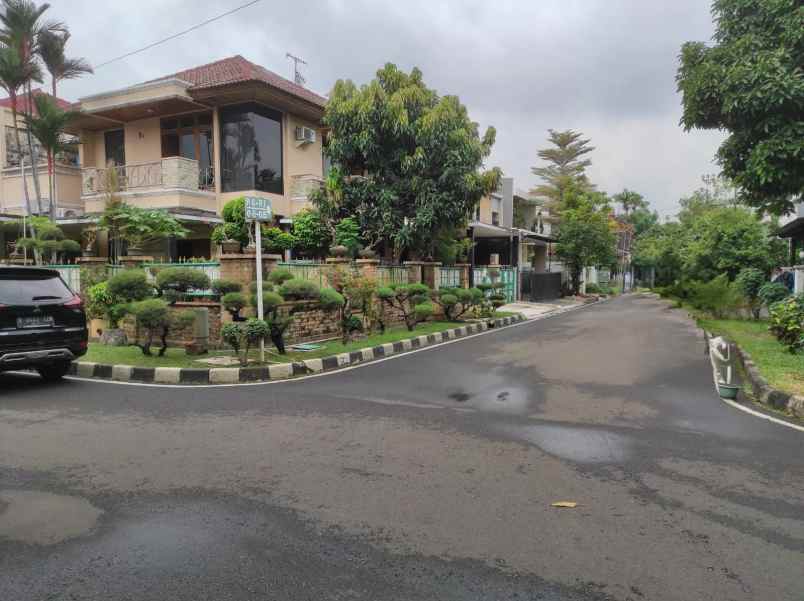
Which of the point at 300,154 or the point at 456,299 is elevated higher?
the point at 300,154

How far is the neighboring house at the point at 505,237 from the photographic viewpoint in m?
26.7

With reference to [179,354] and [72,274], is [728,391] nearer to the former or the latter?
[179,354]

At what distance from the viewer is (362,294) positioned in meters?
12.0

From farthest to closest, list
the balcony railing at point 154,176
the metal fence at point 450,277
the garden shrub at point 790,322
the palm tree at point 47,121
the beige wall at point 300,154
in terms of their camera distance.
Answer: the beige wall at point 300,154 < the metal fence at point 450,277 < the balcony railing at point 154,176 < the palm tree at point 47,121 < the garden shrub at point 790,322

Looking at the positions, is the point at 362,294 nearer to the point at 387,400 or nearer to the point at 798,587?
the point at 387,400

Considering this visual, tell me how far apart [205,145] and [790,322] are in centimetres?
1671

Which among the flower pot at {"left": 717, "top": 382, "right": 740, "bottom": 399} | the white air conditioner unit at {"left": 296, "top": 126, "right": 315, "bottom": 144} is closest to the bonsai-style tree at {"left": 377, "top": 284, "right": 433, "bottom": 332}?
the flower pot at {"left": 717, "top": 382, "right": 740, "bottom": 399}

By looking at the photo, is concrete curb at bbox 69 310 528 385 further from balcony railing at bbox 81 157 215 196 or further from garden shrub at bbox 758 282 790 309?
garden shrub at bbox 758 282 790 309

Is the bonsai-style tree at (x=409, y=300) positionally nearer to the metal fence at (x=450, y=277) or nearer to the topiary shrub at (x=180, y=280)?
the metal fence at (x=450, y=277)

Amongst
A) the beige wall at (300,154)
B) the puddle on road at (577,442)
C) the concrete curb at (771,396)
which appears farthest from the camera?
the beige wall at (300,154)

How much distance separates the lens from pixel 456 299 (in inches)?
596

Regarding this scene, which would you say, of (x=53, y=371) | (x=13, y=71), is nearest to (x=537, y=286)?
(x=13, y=71)

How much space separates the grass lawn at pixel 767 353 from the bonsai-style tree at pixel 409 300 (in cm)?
654

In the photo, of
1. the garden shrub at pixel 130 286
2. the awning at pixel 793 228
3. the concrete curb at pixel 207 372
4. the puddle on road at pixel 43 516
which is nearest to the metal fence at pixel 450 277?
the concrete curb at pixel 207 372
